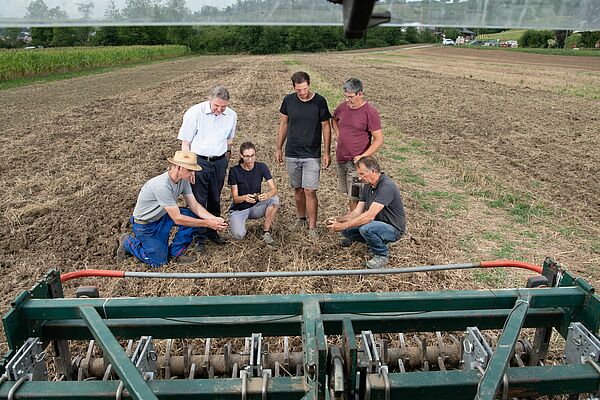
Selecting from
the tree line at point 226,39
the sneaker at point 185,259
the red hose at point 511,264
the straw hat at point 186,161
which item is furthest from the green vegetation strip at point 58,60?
the red hose at point 511,264

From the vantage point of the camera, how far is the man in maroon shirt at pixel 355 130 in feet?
18.0

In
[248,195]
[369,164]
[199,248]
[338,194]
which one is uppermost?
[369,164]

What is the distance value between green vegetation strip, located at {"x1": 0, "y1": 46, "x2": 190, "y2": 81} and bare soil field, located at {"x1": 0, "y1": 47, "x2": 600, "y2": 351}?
1174cm

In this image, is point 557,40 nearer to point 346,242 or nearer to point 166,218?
point 346,242

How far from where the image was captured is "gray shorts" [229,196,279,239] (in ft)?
18.8

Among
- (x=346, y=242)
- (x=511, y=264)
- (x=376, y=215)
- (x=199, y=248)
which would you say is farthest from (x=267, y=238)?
(x=511, y=264)

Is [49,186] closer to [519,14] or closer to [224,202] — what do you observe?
[224,202]

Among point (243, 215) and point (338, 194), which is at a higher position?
point (243, 215)

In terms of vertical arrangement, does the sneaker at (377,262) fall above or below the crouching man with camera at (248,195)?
below

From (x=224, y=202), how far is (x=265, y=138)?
14.6 ft

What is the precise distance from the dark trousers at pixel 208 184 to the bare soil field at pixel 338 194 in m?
0.27

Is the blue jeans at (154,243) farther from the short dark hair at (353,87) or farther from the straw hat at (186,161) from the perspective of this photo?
the short dark hair at (353,87)

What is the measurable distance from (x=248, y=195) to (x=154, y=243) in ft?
3.64

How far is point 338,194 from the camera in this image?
7660 mm
